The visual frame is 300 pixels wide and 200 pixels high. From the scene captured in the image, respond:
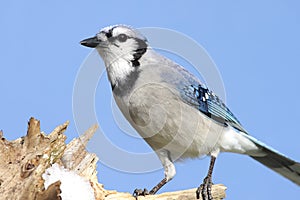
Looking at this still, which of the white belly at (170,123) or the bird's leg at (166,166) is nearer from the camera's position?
the white belly at (170,123)

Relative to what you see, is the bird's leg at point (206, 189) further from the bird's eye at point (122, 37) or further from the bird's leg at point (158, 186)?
the bird's eye at point (122, 37)

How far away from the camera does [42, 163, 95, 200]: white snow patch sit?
10.5ft

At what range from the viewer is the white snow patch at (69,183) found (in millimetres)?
3186

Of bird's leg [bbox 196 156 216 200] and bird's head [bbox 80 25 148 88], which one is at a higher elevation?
bird's head [bbox 80 25 148 88]

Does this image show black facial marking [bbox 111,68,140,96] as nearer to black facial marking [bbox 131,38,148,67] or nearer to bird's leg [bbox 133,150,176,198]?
black facial marking [bbox 131,38,148,67]

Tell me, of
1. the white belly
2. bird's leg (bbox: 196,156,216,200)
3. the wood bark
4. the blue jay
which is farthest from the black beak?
bird's leg (bbox: 196,156,216,200)

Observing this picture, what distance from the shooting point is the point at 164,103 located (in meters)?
3.81

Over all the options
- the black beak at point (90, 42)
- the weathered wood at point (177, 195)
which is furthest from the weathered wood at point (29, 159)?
the black beak at point (90, 42)

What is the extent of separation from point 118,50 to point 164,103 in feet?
1.43

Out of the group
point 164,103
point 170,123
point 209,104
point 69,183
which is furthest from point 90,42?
point 69,183

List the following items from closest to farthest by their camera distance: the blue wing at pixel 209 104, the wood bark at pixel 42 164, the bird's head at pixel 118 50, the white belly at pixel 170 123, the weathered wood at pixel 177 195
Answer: the wood bark at pixel 42 164
the weathered wood at pixel 177 195
the white belly at pixel 170 123
the bird's head at pixel 118 50
the blue wing at pixel 209 104

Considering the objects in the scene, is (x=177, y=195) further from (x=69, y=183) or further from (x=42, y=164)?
(x=42, y=164)

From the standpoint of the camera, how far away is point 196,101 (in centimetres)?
402

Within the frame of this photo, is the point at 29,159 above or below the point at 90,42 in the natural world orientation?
below
